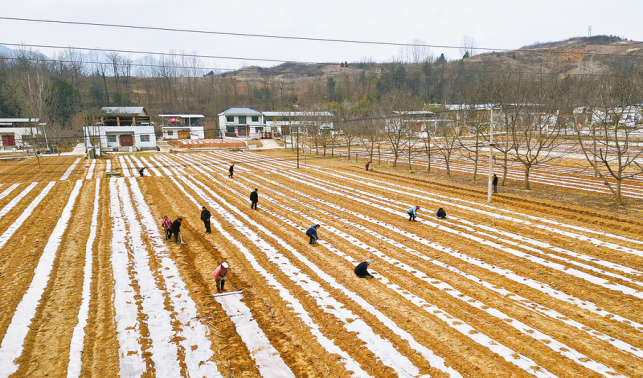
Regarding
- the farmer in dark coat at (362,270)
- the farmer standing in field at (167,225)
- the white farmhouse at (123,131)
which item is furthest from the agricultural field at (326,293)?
the white farmhouse at (123,131)

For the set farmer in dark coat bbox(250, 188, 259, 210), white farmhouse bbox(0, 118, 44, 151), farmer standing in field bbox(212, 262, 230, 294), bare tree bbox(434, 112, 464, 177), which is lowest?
farmer standing in field bbox(212, 262, 230, 294)

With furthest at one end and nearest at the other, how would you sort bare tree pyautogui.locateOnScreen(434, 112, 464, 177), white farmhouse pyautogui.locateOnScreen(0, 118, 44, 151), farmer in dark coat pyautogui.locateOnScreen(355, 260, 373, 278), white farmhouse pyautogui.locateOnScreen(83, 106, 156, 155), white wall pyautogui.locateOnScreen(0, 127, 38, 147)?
white wall pyautogui.locateOnScreen(0, 127, 38, 147)
white farmhouse pyautogui.locateOnScreen(83, 106, 156, 155)
white farmhouse pyautogui.locateOnScreen(0, 118, 44, 151)
bare tree pyautogui.locateOnScreen(434, 112, 464, 177)
farmer in dark coat pyautogui.locateOnScreen(355, 260, 373, 278)

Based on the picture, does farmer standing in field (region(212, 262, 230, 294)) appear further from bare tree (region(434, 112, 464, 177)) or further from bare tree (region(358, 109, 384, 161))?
bare tree (region(358, 109, 384, 161))

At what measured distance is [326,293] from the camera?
12.6m

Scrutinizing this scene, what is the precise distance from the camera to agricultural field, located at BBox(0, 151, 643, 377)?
29.0ft

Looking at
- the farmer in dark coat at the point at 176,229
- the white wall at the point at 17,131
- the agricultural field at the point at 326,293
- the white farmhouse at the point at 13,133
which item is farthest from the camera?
the white wall at the point at 17,131

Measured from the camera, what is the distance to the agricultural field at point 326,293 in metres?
8.83

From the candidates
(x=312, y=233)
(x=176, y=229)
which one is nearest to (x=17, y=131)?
(x=176, y=229)

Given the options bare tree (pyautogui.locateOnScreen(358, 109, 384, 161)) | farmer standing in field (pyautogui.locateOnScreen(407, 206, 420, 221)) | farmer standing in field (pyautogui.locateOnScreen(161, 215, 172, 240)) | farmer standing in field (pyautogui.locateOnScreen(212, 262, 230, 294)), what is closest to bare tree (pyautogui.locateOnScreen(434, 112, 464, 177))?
bare tree (pyautogui.locateOnScreen(358, 109, 384, 161))

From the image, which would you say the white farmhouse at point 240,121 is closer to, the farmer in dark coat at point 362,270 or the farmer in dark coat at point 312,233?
the farmer in dark coat at point 312,233

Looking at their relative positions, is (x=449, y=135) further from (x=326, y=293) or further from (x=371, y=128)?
(x=326, y=293)

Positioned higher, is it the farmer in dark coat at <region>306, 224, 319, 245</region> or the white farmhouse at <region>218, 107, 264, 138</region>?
the white farmhouse at <region>218, 107, 264, 138</region>

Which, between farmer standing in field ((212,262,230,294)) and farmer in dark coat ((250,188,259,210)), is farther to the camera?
farmer in dark coat ((250,188,259,210))

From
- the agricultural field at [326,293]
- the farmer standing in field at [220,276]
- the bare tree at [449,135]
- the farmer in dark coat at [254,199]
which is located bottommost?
the agricultural field at [326,293]
